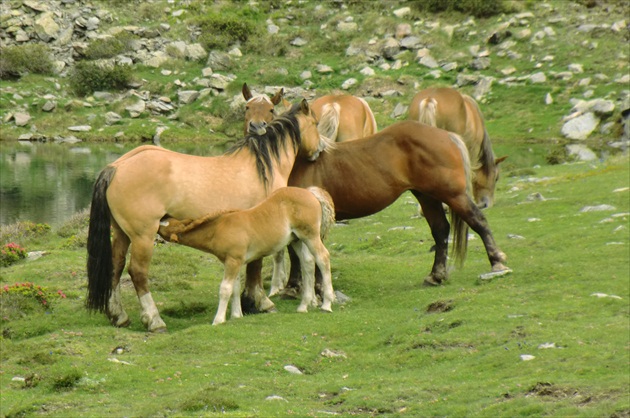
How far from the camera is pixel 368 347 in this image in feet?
35.0

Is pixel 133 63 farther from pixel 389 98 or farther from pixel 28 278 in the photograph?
pixel 28 278

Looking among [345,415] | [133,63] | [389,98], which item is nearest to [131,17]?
[133,63]

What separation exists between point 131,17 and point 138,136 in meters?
14.6

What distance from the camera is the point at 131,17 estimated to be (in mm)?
56625

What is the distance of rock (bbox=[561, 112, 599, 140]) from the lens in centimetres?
4138

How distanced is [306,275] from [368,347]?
184cm

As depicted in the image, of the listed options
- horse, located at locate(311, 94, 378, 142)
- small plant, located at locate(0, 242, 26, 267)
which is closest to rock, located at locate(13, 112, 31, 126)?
small plant, located at locate(0, 242, 26, 267)

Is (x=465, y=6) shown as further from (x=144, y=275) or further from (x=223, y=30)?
(x=144, y=275)

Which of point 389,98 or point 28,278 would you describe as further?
point 389,98

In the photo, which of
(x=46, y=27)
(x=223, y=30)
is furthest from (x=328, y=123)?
(x=46, y=27)

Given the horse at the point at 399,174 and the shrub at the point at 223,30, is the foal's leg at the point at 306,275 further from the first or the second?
the shrub at the point at 223,30

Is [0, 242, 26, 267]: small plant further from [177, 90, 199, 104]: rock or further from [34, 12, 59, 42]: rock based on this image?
[34, 12, 59, 42]: rock

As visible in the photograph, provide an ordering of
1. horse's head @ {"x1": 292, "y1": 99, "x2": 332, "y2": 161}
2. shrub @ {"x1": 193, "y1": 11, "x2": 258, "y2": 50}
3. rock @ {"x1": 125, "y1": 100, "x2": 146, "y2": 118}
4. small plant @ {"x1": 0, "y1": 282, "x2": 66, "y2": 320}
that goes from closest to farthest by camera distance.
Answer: small plant @ {"x1": 0, "y1": 282, "x2": 66, "y2": 320}
horse's head @ {"x1": 292, "y1": 99, "x2": 332, "y2": 161}
rock @ {"x1": 125, "y1": 100, "x2": 146, "y2": 118}
shrub @ {"x1": 193, "y1": 11, "x2": 258, "y2": 50}

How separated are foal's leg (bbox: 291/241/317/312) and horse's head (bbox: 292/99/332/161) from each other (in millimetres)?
1534
